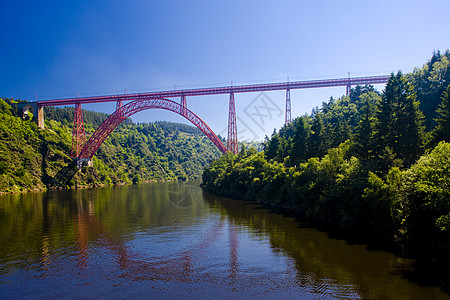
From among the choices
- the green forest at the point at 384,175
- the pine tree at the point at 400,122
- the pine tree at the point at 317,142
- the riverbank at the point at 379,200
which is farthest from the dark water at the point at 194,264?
the pine tree at the point at 317,142

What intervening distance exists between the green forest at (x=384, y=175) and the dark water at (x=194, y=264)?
7.87 feet

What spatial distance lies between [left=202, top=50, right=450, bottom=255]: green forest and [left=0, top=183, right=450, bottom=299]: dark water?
240cm

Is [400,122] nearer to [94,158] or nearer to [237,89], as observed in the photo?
[237,89]

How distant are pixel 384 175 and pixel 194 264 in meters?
15.1

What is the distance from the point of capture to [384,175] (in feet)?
66.3

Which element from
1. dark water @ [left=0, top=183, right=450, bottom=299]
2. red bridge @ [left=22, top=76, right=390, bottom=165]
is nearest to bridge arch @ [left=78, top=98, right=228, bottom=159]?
red bridge @ [left=22, top=76, right=390, bottom=165]

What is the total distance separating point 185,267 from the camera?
13.8m

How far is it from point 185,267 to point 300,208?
17.2 meters

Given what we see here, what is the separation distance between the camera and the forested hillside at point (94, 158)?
58438 mm

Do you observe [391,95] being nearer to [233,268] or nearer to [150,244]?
[233,268]

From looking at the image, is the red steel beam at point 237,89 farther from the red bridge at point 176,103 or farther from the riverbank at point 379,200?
the riverbank at point 379,200

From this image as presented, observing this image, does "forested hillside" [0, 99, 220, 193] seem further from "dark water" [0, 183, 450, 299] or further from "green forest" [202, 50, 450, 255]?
"green forest" [202, 50, 450, 255]

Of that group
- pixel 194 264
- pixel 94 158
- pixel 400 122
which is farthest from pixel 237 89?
pixel 94 158

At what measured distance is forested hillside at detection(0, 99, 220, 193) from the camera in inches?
2301
